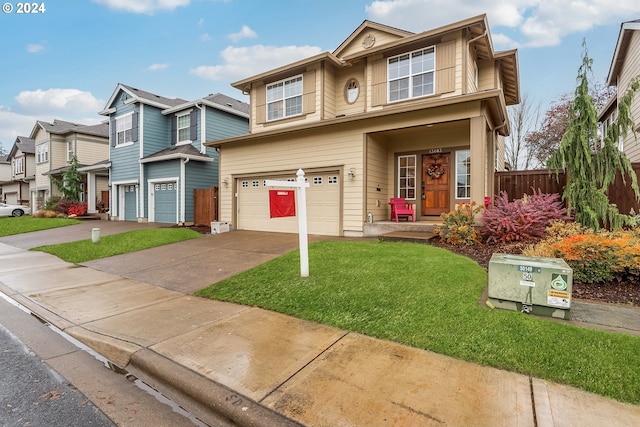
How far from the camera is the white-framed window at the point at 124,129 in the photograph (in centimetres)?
1772

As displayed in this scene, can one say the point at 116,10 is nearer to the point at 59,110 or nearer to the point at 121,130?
the point at 121,130

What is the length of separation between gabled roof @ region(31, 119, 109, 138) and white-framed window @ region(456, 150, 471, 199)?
2640 centimetres

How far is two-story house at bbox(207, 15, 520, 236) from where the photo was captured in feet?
31.7

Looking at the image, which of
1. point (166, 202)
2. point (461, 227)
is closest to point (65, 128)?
point (166, 202)

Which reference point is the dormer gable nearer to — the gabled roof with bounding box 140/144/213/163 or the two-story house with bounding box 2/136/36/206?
the gabled roof with bounding box 140/144/213/163

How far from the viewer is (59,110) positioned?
37.7m

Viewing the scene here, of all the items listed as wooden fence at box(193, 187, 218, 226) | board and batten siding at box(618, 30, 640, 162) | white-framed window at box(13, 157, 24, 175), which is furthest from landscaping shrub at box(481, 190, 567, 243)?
white-framed window at box(13, 157, 24, 175)

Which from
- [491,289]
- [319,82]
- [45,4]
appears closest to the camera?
[491,289]

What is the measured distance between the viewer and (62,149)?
82.3 ft

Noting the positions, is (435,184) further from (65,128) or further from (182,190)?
(65,128)

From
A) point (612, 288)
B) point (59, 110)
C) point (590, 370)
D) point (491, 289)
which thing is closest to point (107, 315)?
point (491, 289)

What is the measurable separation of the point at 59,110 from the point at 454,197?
46.0 meters

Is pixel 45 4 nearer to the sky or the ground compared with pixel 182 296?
nearer to the sky

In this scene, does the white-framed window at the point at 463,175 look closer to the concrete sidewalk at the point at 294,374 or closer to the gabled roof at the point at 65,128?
the concrete sidewalk at the point at 294,374
